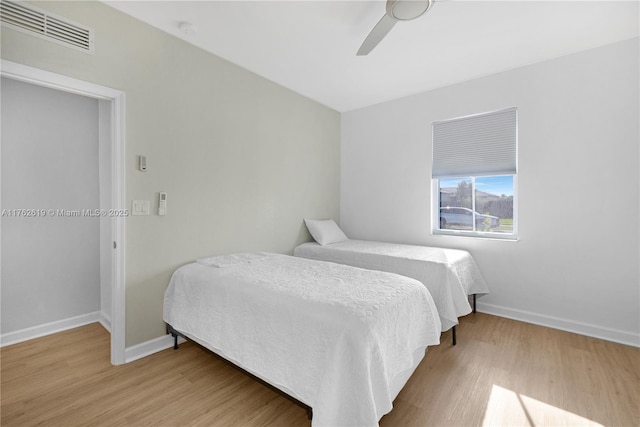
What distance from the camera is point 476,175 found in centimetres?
323

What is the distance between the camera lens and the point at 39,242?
2.58 m

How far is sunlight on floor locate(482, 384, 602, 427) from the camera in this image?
5.12 feet

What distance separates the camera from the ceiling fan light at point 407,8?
1.69m

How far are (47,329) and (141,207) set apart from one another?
159 cm

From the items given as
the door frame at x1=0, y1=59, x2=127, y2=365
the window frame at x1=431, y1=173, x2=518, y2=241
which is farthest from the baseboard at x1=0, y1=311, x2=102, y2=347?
the window frame at x1=431, y1=173, x2=518, y2=241

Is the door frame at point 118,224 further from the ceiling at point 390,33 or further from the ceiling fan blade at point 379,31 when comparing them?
the ceiling fan blade at point 379,31

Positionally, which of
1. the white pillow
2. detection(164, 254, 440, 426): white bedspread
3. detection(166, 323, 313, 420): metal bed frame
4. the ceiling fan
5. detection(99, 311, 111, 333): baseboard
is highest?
the ceiling fan

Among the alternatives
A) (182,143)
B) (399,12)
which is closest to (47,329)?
(182,143)

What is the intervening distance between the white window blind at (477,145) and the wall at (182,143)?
1803 millimetres

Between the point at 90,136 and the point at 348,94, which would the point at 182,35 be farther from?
the point at 348,94

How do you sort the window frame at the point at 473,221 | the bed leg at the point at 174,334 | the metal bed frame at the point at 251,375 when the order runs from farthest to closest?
the window frame at the point at 473,221 < the bed leg at the point at 174,334 < the metal bed frame at the point at 251,375

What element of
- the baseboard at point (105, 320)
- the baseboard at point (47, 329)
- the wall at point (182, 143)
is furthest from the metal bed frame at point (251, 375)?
the baseboard at point (47, 329)

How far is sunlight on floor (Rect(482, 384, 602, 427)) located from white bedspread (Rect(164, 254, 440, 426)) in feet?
1.50

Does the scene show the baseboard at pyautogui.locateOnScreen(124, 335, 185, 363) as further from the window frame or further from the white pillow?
the window frame
